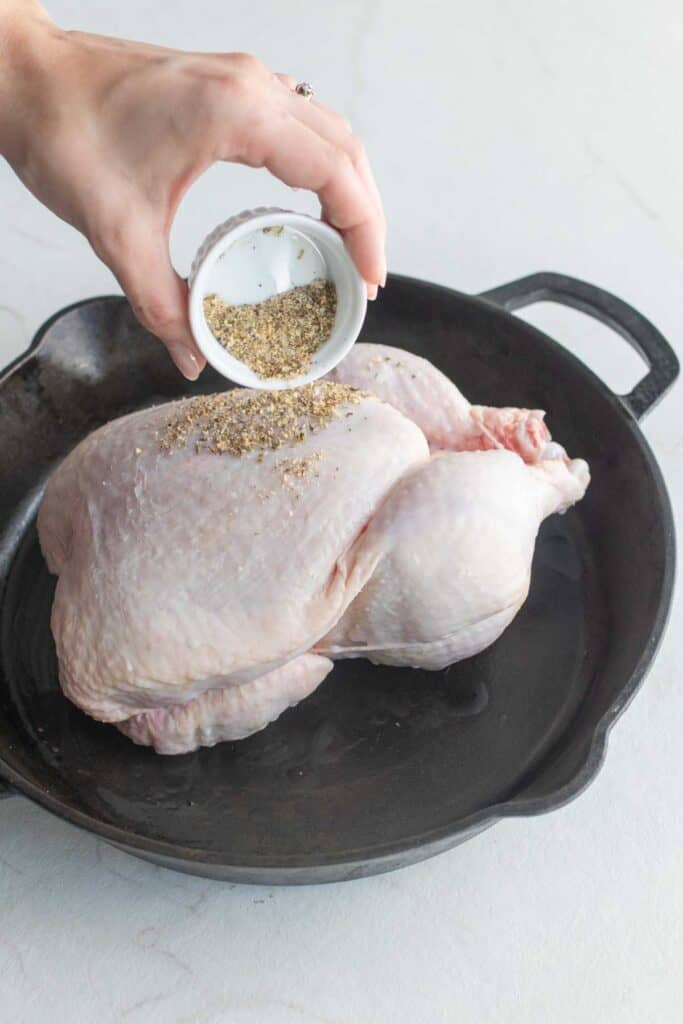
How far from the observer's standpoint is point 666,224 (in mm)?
2262

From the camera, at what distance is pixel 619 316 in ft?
5.47

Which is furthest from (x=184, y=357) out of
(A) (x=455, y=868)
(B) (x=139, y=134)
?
(A) (x=455, y=868)

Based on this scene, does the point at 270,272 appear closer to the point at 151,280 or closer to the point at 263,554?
the point at 151,280

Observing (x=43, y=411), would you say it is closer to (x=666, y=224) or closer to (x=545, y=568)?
(x=545, y=568)

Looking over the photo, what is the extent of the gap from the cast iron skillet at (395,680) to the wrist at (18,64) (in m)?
0.59

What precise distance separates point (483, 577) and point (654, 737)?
0.44 meters

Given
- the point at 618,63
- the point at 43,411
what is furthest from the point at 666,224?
the point at 43,411

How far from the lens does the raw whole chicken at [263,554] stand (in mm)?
1216

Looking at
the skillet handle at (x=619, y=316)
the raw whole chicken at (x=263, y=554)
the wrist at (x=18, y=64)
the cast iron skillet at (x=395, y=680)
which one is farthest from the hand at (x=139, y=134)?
the skillet handle at (x=619, y=316)

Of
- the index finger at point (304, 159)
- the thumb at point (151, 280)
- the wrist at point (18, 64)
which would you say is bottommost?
the thumb at point (151, 280)

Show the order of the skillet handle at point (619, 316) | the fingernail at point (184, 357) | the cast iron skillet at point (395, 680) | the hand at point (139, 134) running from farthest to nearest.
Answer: the skillet handle at point (619, 316) → the cast iron skillet at point (395, 680) → the fingernail at point (184, 357) → the hand at point (139, 134)

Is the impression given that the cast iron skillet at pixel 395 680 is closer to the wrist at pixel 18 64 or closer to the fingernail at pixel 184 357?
the fingernail at pixel 184 357

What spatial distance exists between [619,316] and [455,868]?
85cm

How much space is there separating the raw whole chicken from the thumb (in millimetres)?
214
